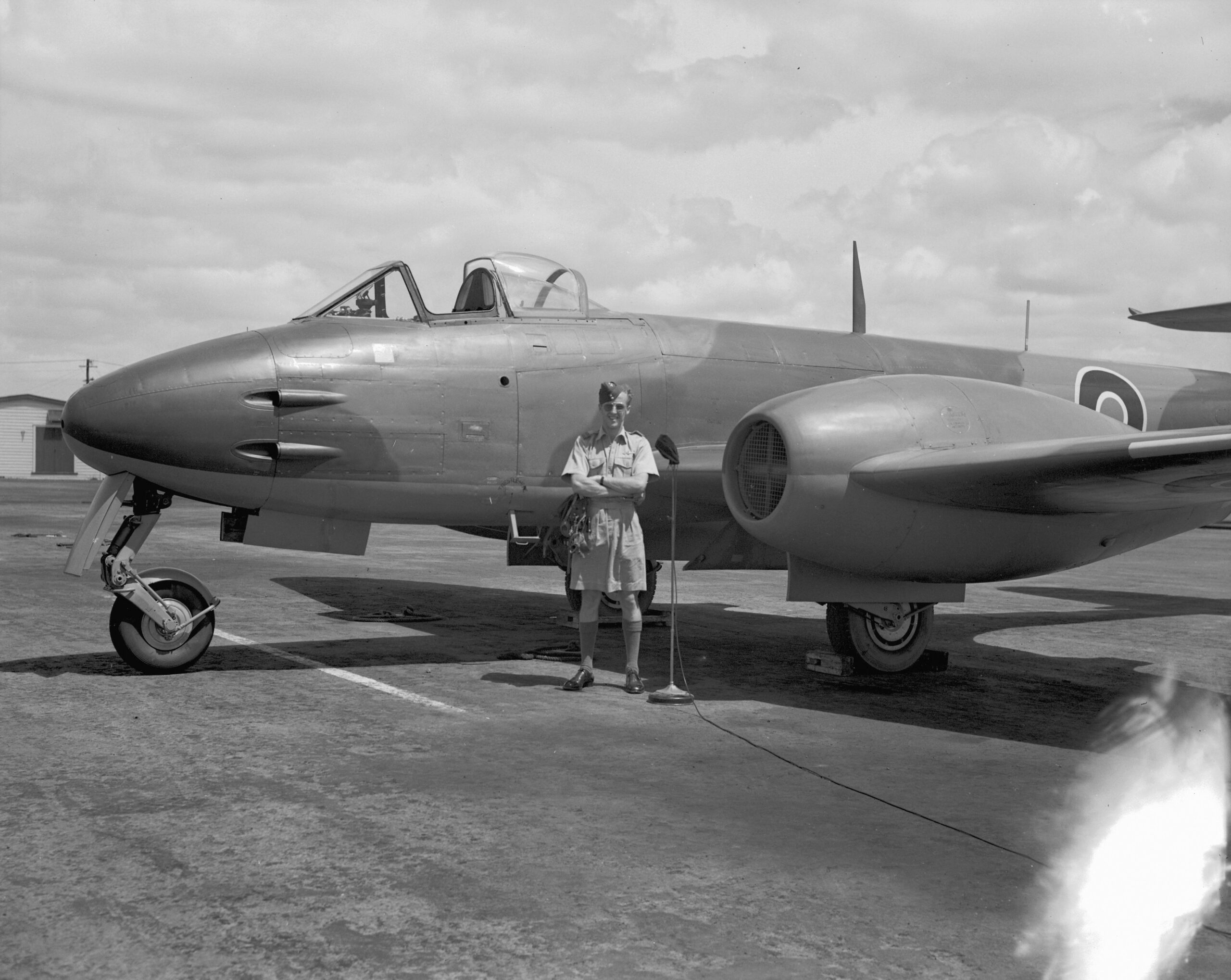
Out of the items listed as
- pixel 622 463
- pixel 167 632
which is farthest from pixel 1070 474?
pixel 167 632

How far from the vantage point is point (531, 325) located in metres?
8.72

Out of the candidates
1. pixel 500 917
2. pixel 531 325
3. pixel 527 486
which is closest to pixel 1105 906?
pixel 500 917

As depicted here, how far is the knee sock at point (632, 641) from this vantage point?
24.7 feet

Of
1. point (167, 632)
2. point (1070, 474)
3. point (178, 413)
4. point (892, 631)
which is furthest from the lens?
point (892, 631)

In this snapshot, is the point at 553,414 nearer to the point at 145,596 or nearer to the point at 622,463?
the point at 622,463

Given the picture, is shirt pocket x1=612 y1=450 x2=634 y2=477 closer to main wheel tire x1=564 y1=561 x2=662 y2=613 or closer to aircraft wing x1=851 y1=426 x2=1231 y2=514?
aircraft wing x1=851 y1=426 x2=1231 y2=514

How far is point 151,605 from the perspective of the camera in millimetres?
7578

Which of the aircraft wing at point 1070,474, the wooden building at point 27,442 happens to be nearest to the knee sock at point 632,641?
the aircraft wing at point 1070,474

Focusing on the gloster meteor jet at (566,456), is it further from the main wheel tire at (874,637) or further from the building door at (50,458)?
the building door at (50,458)

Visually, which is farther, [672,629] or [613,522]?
[613,522]

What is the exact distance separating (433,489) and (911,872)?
4.85 m

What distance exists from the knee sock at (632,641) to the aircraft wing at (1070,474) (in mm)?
1632

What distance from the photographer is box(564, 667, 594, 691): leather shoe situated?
7457 mm

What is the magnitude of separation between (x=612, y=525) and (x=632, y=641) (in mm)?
737
